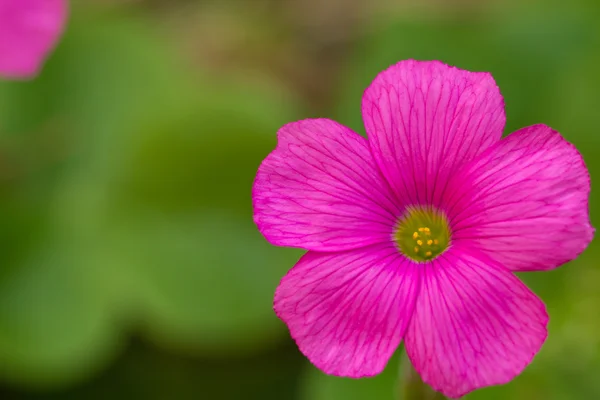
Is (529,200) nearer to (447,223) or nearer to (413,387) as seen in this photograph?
(447,223)

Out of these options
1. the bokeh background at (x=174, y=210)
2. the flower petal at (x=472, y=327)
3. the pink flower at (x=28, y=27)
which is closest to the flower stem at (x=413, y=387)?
the flower petal at (x=472, y=327)

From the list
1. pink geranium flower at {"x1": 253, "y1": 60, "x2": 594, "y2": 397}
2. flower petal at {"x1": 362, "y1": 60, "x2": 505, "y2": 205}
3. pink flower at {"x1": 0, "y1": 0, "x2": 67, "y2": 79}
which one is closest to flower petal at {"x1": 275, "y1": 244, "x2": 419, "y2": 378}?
pink geranium flower at {"x1": 253, "y1": 60, "x2": 594, "y2": 397}

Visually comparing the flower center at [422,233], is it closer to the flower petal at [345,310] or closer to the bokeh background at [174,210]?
the flower petal at [345,310]

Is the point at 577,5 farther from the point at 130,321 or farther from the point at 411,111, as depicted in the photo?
the point at 130,321

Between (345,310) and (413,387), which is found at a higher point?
(345,310)

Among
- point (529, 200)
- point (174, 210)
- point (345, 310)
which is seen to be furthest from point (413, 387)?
point (174, 210)

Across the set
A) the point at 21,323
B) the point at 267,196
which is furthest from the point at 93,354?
the point at 267,196
